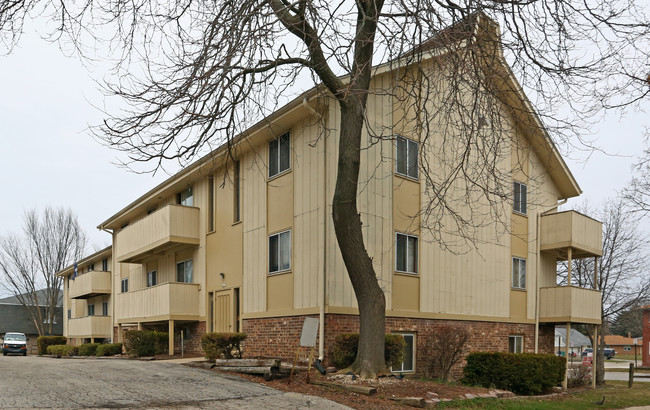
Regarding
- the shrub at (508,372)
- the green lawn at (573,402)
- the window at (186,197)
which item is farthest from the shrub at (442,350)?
the window at (186,197)

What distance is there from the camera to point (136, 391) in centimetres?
1103

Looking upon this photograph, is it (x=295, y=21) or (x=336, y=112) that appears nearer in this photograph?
(x=295, y=21)

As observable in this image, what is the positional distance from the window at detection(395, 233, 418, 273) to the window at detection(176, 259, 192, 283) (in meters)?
9.34

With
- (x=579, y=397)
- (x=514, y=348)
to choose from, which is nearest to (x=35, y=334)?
(x=514, y=348)

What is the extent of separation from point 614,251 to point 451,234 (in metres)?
15.0

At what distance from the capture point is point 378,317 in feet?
42.5

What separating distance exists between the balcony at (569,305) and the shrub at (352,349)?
930 centimetres

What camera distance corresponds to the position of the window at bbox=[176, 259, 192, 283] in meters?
23.5

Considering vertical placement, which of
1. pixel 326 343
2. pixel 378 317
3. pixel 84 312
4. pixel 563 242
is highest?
pixel 563 242

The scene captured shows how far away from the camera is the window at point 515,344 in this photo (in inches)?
851

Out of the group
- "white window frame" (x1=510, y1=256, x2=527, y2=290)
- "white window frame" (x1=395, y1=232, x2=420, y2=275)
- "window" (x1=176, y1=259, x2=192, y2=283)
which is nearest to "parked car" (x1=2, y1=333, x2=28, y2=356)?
"window" (x1=176, y1=259, x2=192, y2=283)

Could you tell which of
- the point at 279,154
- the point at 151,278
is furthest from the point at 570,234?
the point at 151,278

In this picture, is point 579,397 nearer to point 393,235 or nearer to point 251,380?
point 393,235

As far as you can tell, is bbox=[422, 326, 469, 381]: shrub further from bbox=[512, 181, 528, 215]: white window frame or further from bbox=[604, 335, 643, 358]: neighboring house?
bbox=[604, 335, 643, 358]: neighboring house
